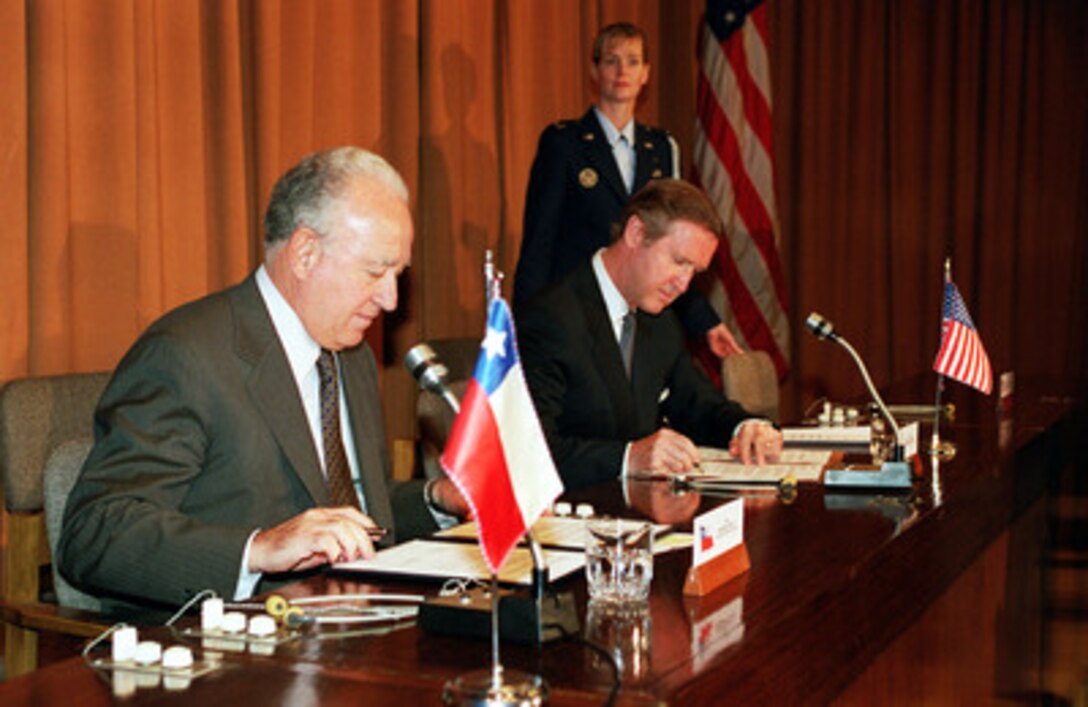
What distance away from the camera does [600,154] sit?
496cm

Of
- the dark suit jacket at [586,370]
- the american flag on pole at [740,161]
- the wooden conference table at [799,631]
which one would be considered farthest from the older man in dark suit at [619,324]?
the american flag on pole at [740,161]

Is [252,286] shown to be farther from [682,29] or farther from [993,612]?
[682,29]

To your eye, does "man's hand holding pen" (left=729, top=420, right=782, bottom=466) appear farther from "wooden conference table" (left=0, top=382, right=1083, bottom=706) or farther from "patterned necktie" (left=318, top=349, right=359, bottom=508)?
"patterned necktie" (left=318, top=349, right=359, bottom=508)

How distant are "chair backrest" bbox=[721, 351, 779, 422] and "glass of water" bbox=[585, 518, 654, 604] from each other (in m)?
3.03

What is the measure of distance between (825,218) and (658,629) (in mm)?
7191

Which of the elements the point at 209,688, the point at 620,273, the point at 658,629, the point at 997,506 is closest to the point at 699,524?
the point at 658,629

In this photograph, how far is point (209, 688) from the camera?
59.6 inches

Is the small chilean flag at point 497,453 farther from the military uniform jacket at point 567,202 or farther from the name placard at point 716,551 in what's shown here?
the military uniform jacket at point 567,202

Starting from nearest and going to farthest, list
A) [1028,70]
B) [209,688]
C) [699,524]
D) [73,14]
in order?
[209,688] → [699,524] → [73,14] → [1028,70]

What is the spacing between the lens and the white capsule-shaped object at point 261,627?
170 centimetres

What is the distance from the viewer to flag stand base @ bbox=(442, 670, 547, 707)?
1.42 metres

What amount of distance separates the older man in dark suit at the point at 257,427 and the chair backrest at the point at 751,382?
7.91 ft

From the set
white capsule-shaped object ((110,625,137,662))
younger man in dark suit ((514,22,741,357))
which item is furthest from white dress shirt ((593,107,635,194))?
white capsule-shaped object ((110,625,137,662))

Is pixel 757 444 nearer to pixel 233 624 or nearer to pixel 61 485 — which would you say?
pixel 61 485
